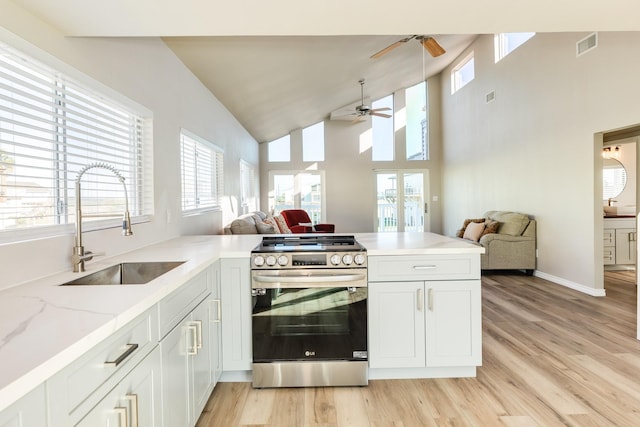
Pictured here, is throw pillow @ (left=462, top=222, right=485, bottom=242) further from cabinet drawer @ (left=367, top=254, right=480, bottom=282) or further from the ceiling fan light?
cabinet drawer @ (left=367, top=254, right=480, bottom=282)

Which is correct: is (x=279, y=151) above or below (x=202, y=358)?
above

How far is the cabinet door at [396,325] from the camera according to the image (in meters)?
2.18

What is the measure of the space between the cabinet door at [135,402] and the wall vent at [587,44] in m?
5.19

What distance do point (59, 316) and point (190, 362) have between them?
2.46 ft

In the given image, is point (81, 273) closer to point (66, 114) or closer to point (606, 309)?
point (66, 114)

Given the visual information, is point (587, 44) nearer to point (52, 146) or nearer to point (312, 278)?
point (312, 278)

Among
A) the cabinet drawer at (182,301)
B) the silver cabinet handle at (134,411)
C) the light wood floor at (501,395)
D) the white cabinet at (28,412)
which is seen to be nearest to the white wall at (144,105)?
the cabinet drawer at (182,301)

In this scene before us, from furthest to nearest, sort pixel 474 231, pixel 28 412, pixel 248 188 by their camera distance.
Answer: pixel 248 188
pixel 474 231
pixel 28 412

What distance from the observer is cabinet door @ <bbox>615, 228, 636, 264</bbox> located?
16.8ft

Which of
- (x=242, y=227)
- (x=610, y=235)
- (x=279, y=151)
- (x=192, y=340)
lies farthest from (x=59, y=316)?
(x=279, y=151)

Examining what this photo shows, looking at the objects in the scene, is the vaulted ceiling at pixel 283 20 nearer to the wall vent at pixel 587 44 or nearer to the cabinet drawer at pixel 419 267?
the cabinet drawer at pixel 419 267

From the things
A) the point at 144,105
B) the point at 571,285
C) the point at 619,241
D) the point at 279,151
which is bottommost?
the point at 571,285

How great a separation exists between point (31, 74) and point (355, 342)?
6.94 feet

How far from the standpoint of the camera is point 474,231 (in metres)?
5.62
